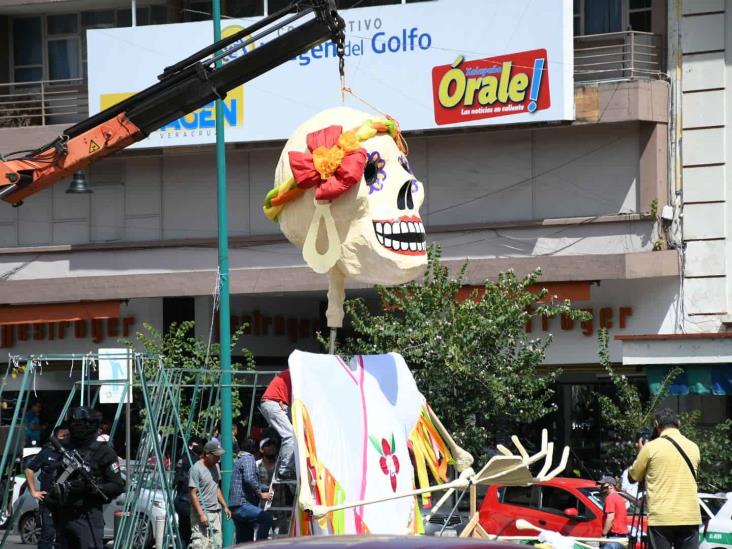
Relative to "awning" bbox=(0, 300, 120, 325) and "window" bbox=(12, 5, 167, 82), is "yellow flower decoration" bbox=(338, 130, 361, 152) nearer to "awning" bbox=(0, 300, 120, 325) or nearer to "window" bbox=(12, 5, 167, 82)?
"awning" bbox=(0, 300, 120, 325)

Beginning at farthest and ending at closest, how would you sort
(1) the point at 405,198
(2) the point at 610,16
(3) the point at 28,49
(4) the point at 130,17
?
(3) the point at 28,49, (4) the point at 130,17, (2) the point at 610,16, (1) the point at 405,198

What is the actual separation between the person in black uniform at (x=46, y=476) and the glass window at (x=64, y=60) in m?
14.8

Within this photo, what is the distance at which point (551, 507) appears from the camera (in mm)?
17062

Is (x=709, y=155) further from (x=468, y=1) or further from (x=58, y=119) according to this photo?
(x=58, y=119)

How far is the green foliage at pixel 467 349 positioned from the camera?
19.1 meters

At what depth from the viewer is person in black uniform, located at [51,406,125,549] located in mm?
11977

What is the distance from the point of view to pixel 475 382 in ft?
63.2

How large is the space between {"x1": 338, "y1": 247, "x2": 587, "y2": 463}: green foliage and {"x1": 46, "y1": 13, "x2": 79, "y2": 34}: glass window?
36.9 feet

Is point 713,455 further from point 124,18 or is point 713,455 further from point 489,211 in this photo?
point 124,18

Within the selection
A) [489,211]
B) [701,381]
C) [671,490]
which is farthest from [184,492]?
[489,211]

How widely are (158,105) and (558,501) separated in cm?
702

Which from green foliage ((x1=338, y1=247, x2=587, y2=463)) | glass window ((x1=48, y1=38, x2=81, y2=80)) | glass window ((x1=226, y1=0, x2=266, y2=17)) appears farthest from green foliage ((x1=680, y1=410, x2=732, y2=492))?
glass window ((x1=48, y1=38, x2=81, y2=80))

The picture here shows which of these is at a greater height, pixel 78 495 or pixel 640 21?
pixel 640 21

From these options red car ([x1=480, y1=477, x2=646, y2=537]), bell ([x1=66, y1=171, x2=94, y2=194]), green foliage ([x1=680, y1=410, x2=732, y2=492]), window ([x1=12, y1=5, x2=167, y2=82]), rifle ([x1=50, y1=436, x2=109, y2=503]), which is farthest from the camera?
window ([x1=12, y1=5, x2=167, y2=82])
